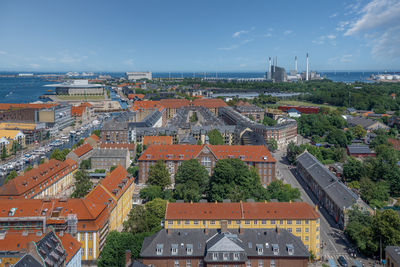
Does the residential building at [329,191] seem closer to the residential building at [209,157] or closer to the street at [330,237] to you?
the street at [330,237]

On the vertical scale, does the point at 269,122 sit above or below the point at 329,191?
above

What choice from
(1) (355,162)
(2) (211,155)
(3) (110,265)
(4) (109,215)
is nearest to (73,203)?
(4) (109,215)

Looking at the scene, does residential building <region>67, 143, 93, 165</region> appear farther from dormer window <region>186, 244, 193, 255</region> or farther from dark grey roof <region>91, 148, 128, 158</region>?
dormer window <region>186, 244, 193, 255</region>

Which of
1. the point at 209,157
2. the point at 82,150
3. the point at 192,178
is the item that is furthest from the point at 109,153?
the point at 192,178

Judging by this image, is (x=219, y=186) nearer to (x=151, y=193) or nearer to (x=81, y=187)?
(x=151, y=193)

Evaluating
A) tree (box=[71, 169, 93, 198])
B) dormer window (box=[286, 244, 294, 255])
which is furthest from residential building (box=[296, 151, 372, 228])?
tree (box=[71, 169, 93, 198])

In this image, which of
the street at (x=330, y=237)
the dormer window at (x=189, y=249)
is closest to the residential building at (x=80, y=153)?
the street at (x=330, y=237)

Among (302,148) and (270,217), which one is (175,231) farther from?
(302,148)
